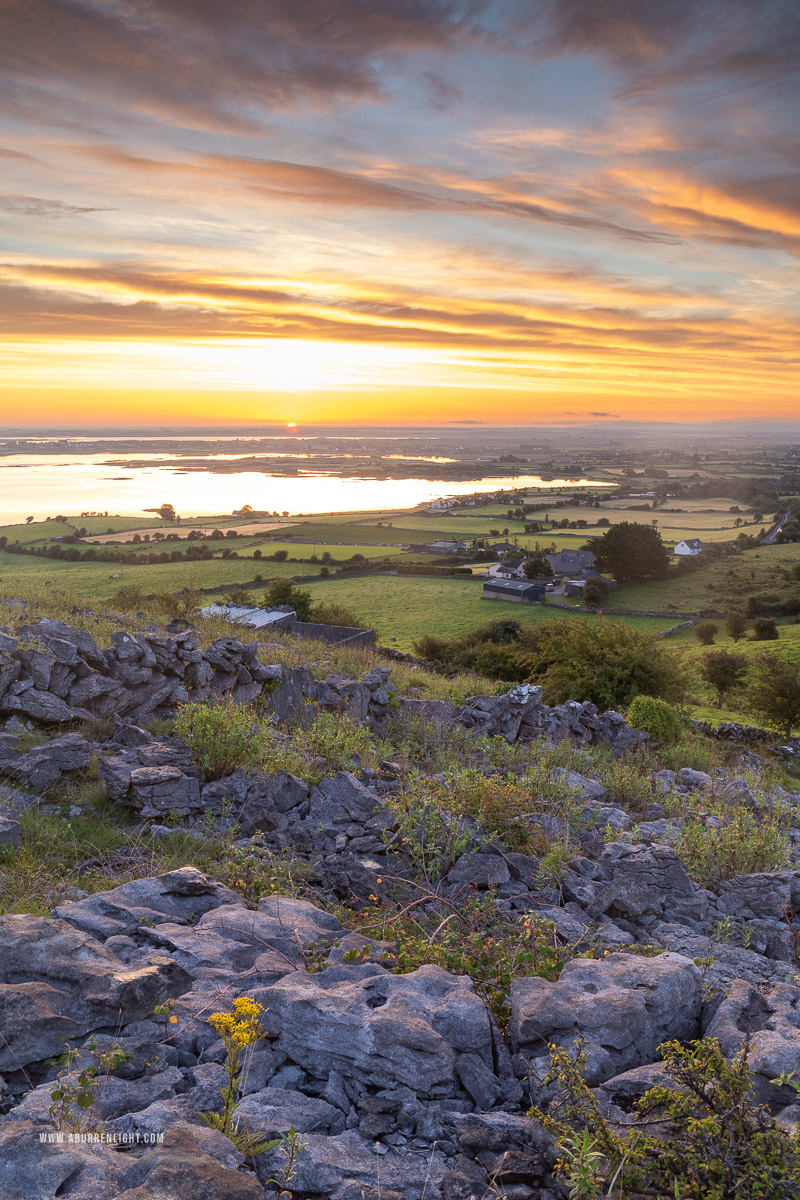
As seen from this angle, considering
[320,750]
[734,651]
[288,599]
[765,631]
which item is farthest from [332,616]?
[765,631]

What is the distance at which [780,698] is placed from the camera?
3244 centimetres

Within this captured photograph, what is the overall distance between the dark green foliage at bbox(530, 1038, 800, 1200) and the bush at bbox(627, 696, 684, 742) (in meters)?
15.0

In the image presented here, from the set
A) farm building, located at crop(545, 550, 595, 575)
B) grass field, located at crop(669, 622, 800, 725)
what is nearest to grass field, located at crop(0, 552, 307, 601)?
farm building, located at crop(545, 550, 595, 575)

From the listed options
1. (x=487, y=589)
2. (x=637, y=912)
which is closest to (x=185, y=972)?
(x=637, y=912)

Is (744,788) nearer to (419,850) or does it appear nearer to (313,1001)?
(419,850)

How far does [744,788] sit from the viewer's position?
1228 cm

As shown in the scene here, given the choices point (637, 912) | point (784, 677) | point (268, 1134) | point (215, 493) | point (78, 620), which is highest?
point (215, 493)

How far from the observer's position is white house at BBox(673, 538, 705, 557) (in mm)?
Result: 92450

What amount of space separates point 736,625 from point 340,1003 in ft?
199

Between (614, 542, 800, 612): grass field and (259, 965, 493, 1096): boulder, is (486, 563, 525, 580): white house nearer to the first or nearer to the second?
(614, 542, 800, 612): grass field

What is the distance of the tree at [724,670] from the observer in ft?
134

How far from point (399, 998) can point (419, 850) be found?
2849 mm

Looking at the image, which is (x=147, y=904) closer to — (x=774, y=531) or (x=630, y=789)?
(x=630, y=789)

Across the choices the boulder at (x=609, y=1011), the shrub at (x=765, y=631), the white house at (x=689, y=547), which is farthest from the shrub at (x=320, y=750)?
the white house at (x=689, y=547)
